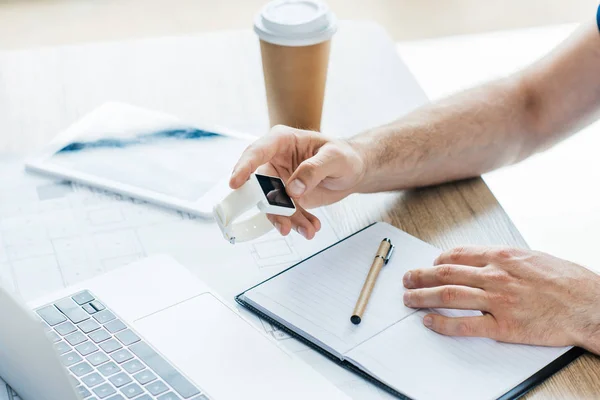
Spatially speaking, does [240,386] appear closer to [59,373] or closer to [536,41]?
[59,373]

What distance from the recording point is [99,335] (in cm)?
83

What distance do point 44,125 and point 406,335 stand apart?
2.27 feet

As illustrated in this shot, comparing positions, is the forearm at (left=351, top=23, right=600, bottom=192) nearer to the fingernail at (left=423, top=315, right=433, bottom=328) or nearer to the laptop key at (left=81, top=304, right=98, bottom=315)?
the fingernail at (left=423, top=315, right=433, bottom=328)

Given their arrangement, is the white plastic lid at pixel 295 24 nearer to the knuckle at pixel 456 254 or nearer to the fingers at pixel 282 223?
the fingers at pixel 282 223

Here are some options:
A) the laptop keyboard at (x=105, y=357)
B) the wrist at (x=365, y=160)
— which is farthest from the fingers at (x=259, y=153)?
the laptop keyboard at (x=105, y=357)

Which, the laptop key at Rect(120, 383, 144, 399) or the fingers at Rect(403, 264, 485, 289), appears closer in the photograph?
the laptop key at Rect(120, 383, 144, 399)

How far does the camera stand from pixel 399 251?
985 millimetres

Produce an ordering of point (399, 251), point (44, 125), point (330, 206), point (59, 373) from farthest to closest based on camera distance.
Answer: point (44, 125), point (330, 206), point (399, 251), point (59, 373)

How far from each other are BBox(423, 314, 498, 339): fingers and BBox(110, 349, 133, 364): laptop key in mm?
321

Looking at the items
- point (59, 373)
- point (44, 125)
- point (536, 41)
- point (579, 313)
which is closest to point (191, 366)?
point (59, 373)

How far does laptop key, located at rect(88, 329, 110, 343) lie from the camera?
0.82m

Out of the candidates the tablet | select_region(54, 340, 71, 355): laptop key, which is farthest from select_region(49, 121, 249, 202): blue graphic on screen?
select_region(54, 340, 71, 355): laptop key

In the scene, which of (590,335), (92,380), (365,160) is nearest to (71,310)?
(92,380)

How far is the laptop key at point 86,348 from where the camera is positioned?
0.80 m
